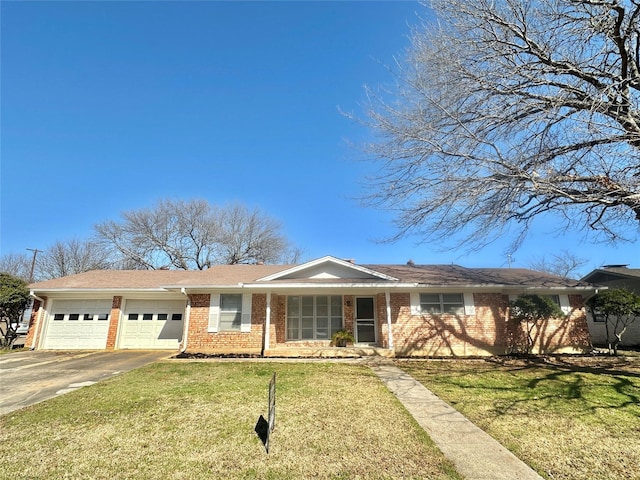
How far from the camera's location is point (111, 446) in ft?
13.9

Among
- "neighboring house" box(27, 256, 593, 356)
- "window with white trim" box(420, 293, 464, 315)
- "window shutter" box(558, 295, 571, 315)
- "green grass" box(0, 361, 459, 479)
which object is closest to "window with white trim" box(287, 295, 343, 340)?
"neighboring house" box(27, 256, 593, 356)

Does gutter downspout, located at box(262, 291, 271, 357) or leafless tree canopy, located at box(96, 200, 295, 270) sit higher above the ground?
leafless tree canopy, located at box(96, 200, 295, 270)

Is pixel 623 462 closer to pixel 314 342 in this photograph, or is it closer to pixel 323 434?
pixel 323 434

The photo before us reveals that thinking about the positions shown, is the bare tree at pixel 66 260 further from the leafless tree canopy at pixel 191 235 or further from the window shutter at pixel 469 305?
the window shutter at pixel 469 305

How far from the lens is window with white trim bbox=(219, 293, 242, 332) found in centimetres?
1251

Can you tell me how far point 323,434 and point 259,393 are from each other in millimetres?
2475

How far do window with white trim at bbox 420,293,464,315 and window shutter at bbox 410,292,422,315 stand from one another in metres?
0.13

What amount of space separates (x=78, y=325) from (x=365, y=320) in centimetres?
1225

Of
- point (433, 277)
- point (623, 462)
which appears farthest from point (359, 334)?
point (623, 462)

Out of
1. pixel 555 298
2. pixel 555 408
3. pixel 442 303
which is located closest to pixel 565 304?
pixel 555 298

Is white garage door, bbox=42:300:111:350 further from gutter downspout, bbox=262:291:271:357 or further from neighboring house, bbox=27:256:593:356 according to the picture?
gutter downspout, bbox=262:291:271:357

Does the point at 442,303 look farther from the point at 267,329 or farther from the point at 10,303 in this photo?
the point at 10,303

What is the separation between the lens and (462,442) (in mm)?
4461

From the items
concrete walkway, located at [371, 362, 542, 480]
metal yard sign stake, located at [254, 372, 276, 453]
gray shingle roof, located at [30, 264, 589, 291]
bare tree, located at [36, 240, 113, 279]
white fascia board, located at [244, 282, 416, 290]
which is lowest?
concrete walkway, located at [371, 362, 542, 480]
